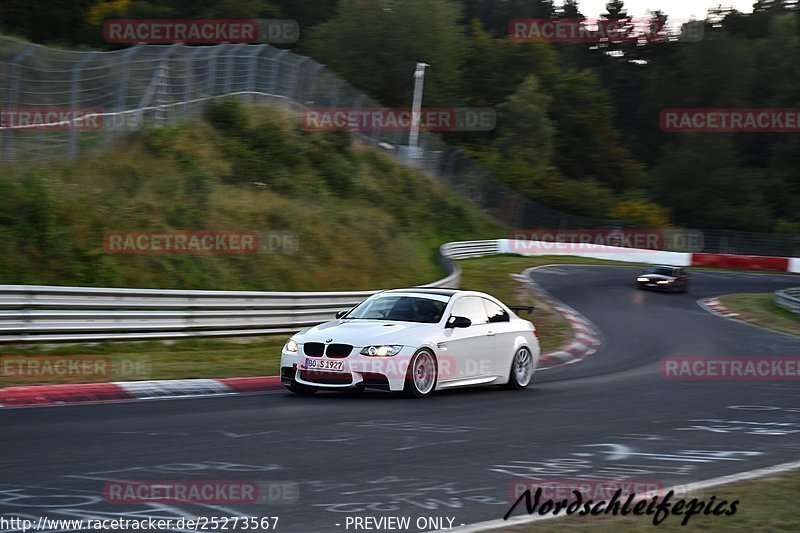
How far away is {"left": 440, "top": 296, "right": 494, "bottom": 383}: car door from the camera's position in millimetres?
12680

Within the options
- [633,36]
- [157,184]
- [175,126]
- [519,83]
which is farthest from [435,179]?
[633,36]

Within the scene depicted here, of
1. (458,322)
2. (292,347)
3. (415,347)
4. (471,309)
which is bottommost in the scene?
(292,347)

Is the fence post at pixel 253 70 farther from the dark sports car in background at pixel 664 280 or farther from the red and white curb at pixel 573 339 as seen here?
the dark sports car in background at pixel 664 280

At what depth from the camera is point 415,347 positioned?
11898 mm

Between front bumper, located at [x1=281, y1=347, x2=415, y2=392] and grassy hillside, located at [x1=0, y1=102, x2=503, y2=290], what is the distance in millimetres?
8193

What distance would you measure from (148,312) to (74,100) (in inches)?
354

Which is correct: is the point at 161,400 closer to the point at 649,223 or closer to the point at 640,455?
the point at 640,455

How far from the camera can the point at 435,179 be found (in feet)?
172

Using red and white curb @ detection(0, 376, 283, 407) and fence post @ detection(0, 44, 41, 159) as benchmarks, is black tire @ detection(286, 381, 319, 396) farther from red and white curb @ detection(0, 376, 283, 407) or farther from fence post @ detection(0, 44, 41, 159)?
fence post @ detection(0, 44, 41, 159)

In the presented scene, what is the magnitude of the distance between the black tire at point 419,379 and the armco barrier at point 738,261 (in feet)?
153

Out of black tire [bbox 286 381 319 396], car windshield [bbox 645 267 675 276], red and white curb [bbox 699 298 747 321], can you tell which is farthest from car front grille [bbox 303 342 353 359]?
car windshield [bbox 645 267 675 276]

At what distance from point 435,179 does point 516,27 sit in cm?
5361

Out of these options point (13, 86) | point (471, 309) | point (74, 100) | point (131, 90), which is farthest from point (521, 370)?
point (131, 90)

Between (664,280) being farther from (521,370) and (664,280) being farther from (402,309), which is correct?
(402,309)
